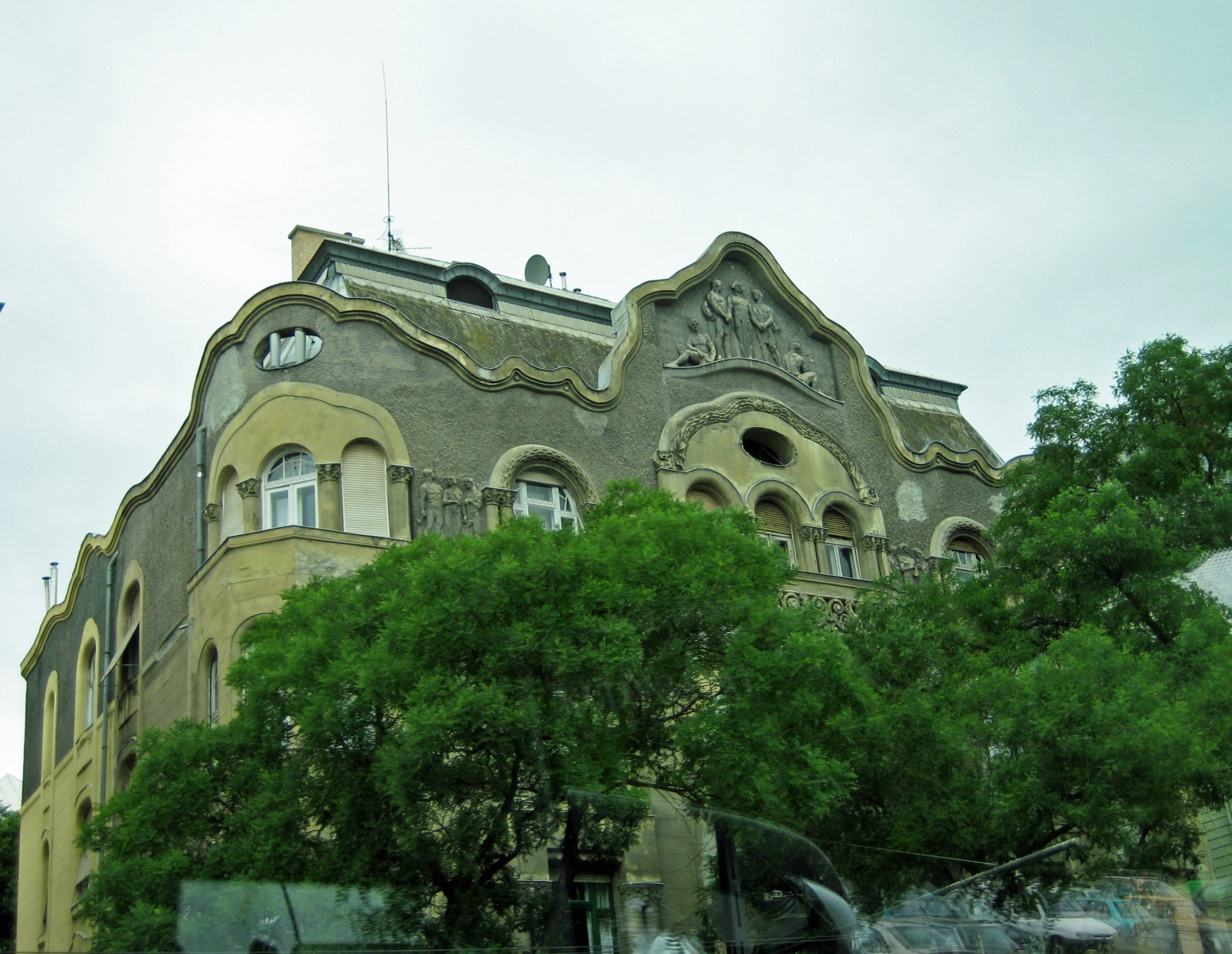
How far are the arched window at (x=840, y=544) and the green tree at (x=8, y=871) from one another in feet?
63.3

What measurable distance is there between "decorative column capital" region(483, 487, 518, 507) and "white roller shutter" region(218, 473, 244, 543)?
344 centimetres

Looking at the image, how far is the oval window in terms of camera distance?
23.4m

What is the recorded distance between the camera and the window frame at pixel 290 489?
73.1 feet

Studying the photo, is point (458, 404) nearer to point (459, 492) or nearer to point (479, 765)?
point (459, 492)

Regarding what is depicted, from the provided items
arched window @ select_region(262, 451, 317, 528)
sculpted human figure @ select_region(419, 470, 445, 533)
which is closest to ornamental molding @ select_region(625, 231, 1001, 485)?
sculpted human figure @ select_region(419, 470, 445, 533)

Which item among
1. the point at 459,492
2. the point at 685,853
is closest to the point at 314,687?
the point at 685,853

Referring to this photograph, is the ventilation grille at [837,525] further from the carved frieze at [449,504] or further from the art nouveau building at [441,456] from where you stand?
the carved frieze at [449,504]

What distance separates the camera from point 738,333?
2697 centimetres

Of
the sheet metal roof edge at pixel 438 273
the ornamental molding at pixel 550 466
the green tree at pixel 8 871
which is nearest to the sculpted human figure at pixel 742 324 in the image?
the sheet metal roof edge at pixel 438 273

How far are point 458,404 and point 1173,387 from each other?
10.3 metres

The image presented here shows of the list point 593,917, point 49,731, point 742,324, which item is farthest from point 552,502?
point 49,731

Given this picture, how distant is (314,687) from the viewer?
16.3 metres

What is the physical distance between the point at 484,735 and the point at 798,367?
13572mm

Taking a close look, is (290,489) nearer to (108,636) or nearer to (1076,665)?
(108,636)
